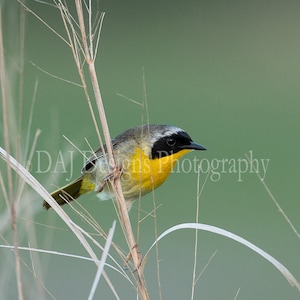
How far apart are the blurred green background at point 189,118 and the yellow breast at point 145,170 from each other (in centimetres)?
22

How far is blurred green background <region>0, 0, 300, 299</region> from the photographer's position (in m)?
4.49

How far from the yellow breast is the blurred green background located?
0.72 ft

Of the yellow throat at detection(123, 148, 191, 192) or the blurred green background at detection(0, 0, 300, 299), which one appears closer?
the yellow throat at detection(123, 148, 191, 192)

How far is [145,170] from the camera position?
9.19ft

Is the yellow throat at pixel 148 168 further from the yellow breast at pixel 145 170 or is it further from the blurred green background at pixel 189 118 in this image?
the blurred green background at pixel 189 118

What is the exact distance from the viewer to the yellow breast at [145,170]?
2779 millimetres

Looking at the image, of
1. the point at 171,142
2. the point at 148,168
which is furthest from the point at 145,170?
the point at 171,142

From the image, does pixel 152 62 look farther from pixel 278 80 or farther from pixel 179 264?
pixel 179 264

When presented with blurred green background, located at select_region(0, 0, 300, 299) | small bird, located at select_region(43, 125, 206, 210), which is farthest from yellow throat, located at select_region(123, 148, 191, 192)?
blurred green background, located at select_region(0, 0, 300, 299)

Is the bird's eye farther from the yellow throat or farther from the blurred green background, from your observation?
the blurred green background

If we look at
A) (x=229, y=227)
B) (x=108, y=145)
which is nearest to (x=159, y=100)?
(x=229, y=227)

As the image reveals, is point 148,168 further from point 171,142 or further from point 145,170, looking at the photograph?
point 171,142

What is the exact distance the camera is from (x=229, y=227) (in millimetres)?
5082

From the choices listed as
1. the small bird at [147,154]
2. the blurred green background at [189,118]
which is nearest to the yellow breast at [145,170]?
the small bird at [147,154]
